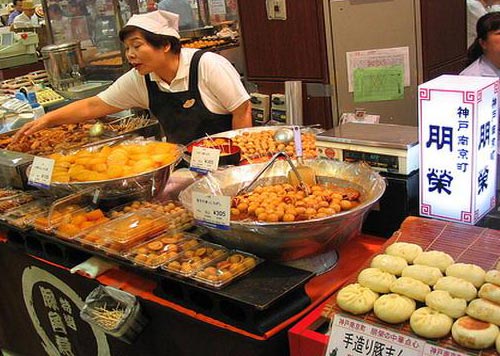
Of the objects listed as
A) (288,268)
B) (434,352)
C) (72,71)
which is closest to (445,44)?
(72,71)

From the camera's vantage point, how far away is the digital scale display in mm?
1897

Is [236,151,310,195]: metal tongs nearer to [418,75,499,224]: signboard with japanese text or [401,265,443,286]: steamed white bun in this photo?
[418,75,499,224]: signboard with japanese text

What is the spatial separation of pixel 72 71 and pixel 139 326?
3.45 metres

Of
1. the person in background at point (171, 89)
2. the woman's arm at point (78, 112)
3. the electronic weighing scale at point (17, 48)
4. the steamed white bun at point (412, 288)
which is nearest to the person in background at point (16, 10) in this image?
the electronic weighing scale at point (17, 48)

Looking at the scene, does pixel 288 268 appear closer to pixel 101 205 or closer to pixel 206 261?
pixel 206 261

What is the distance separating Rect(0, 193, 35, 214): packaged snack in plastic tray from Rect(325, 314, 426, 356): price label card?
1.67 metres

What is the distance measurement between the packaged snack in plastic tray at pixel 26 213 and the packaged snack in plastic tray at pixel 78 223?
173 millimetres

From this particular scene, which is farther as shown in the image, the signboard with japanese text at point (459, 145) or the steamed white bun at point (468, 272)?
the signboard with japanese text at point (459, 145)

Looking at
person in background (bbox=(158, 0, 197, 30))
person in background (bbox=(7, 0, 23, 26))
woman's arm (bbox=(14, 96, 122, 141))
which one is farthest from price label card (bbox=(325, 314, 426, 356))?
person in background (bbox=(7, 0, 23, 26))

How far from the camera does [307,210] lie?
1.73 m

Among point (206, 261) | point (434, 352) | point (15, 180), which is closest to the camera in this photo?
point (434, 352)

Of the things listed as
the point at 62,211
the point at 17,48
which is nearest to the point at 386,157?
the point at 62,211

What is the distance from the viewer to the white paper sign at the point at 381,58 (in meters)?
4.18

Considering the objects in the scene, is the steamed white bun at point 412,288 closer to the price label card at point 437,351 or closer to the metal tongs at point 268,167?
the price label card at point 437,351
